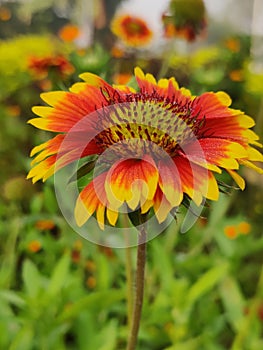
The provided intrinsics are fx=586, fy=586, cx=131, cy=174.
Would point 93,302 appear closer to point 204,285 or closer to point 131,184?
point 204,285

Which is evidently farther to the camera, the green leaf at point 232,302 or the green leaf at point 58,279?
the green leaf at point 232,302

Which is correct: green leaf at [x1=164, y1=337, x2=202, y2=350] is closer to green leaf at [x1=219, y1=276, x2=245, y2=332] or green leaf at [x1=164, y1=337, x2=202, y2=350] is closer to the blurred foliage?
the blurred foliage

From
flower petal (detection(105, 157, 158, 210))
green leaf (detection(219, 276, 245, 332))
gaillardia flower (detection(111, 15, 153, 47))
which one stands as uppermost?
flower petal (detection(105, 157, 158, 210))

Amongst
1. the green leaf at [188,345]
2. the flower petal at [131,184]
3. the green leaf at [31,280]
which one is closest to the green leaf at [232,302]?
the green leaf at [188,345]

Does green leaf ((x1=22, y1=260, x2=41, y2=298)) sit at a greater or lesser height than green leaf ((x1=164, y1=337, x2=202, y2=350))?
greater

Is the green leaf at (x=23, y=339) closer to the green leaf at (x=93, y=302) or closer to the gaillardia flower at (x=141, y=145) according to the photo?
the green leaf at (x=93, y=302)

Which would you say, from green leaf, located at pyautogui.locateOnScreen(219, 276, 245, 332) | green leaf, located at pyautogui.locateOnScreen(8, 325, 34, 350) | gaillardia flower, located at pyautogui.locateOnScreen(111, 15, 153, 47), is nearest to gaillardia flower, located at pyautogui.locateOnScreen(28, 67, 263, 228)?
green leaf, located at pyautogui.locateOnScreen(8, 325, 34, 350)

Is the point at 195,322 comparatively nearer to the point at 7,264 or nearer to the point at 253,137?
the point at 7,264
